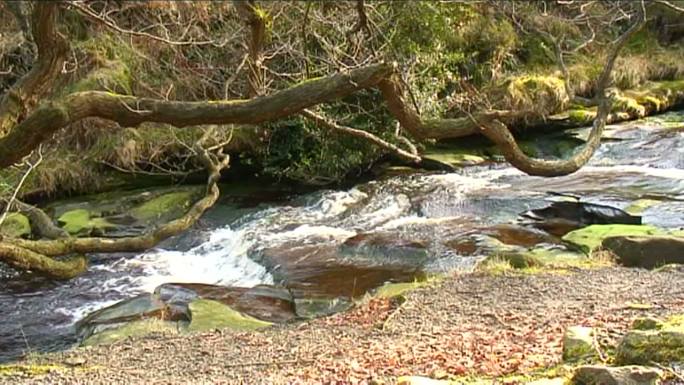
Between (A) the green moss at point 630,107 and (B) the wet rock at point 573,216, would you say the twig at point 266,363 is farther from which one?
(A) the green moss at point 630,107

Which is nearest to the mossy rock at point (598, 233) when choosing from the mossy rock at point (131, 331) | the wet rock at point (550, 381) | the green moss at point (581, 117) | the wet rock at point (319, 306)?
the wet rock at point (319, 306)

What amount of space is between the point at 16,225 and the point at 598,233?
8.95 metres

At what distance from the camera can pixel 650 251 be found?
9.25m

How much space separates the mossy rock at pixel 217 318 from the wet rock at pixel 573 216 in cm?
517

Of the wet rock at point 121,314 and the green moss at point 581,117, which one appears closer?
the wet rock at point 121,314

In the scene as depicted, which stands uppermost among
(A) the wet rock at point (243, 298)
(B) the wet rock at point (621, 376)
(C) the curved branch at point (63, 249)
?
(B) the wet rock at point (621, 376)

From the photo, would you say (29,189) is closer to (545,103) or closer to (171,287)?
(171,287)

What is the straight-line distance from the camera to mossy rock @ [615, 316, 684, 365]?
12.5 feet

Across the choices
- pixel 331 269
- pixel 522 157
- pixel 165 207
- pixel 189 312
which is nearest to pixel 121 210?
pixel 165 207

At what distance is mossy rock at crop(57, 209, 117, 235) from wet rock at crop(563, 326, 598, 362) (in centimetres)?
942

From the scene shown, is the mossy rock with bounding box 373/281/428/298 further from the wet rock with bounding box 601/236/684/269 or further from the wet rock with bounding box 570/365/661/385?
the wet rock with bounding box 570/365/661/385

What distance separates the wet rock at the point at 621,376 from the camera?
343 centimetres

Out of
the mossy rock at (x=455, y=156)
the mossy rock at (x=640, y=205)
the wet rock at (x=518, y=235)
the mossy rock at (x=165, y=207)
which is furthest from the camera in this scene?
the mossy rock at (x=455, y=156)

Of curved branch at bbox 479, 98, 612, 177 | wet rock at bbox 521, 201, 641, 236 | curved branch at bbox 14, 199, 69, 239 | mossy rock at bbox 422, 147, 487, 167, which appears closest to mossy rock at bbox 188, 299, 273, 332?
curved branch at bbox 14, 199, 69, 239
